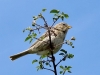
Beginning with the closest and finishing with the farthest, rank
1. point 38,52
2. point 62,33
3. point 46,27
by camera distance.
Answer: point 46,27
point 38,52
point 62,33

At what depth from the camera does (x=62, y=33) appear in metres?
7.64

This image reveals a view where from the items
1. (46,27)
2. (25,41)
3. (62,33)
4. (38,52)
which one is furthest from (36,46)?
(46,27)

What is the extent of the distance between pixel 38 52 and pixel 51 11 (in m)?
3.87

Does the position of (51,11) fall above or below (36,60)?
above

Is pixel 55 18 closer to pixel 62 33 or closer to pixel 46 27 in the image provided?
pixel 46 27

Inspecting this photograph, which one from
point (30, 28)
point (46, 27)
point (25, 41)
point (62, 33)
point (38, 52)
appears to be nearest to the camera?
point (46, 27)

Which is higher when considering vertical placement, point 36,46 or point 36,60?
point 36,46

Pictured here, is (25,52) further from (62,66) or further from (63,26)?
(62,66)

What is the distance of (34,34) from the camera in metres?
3.27

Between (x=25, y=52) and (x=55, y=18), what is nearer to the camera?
(x=55, y=18)

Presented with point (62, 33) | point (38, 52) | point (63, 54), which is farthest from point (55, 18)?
point (62, 33)

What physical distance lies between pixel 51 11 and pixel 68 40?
386 millimetres

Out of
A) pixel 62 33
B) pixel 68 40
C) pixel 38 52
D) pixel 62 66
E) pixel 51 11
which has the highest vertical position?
pixel 62 33

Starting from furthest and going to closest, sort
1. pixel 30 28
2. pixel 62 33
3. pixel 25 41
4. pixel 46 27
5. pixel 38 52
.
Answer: pixel 62 33
pixel 38 52
pixel 25 41
pixel 30 28
pixel 46 27
